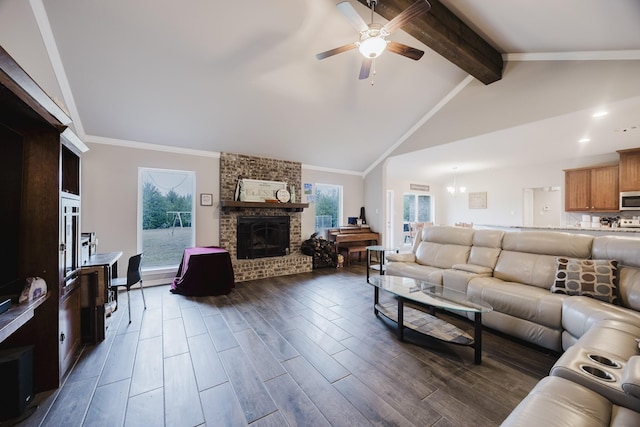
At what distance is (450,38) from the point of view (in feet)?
10.1

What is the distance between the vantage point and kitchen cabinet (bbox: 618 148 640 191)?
4926mm

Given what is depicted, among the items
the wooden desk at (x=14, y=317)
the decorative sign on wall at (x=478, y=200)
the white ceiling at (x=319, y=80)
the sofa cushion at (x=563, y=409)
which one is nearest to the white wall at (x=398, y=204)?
the decorative sign on wall at (x=478, y=200)

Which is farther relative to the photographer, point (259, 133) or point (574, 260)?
point (259, 133)

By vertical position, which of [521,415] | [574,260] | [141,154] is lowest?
[521,415]

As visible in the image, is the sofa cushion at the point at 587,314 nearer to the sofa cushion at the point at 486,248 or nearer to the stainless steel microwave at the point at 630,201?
the sofa cushion at the point at 486,248

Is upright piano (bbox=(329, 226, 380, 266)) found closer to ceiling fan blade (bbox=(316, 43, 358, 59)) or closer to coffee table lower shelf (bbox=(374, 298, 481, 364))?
coffee table lower shelf (bbox=(374, 298, 481, 364))

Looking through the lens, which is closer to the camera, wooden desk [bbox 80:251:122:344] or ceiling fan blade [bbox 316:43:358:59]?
wooden desk [bbox 80:251:122:344]

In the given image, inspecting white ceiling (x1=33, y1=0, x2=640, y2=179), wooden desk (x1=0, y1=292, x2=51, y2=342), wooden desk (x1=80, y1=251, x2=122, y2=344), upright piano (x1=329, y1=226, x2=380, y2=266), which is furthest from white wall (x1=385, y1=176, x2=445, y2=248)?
wooden desk (x1=0, y1=292, x2=51, y2=342)

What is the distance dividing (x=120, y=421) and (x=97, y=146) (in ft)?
13.4

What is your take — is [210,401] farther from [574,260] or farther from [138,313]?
[574,260]

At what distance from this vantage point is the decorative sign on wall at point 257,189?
5.11 meters

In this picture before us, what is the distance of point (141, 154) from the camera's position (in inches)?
169

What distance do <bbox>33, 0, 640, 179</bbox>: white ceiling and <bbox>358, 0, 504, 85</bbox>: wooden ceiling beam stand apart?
122 mm

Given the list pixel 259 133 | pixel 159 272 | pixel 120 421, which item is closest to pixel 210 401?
pixel 120 421
